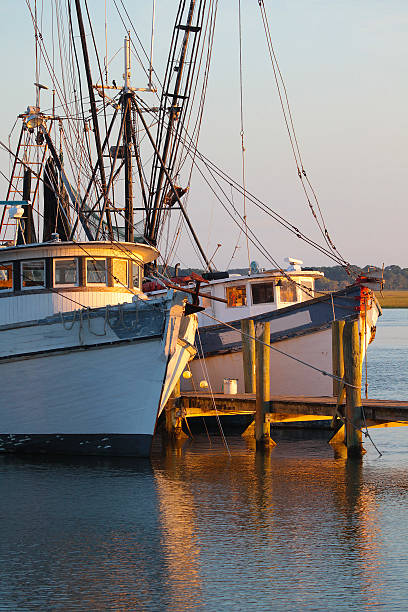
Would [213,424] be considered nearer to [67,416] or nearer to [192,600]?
[67,416]

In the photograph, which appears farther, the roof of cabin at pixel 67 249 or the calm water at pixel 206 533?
the roof of cabin at pixel 67 249

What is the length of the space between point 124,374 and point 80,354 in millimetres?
1146

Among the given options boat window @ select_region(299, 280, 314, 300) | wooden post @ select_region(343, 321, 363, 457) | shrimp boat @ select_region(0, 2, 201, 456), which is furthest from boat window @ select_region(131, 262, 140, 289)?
boat window @ select_region(299, 280, 314, 300)

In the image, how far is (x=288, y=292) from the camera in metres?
28.8

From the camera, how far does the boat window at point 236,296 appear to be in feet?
95.0

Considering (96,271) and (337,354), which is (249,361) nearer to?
(337,354)

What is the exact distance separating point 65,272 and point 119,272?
139 centimetres

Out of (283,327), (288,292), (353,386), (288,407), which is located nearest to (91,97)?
(288,292)

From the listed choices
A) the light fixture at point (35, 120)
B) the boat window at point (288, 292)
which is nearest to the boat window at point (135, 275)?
the boat window at point (288, 292)

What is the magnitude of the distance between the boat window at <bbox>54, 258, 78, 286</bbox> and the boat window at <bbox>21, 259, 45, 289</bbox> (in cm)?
39

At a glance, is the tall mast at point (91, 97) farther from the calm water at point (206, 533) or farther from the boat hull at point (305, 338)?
the calm water at point (206, 533)

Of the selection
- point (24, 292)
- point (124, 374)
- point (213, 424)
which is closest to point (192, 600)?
point (124, 374)

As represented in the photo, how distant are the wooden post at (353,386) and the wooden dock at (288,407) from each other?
0.93 feet

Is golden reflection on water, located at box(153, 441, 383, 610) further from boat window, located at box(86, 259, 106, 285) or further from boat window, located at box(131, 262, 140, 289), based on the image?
boat window, located at box(86, 259, 106, 285)
